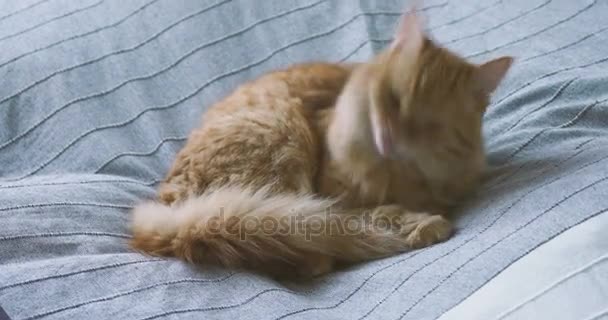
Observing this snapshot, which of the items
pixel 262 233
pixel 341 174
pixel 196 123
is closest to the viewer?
pixel 262 233

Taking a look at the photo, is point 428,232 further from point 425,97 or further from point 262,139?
point 262,139

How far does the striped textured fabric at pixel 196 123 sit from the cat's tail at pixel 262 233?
0.03 m

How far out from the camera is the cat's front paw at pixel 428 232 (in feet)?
4.26

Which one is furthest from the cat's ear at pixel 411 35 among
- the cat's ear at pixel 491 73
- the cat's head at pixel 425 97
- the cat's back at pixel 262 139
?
the cat's back at pixel 262 139

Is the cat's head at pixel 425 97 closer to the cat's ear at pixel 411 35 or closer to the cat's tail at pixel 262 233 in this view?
the cat's ear at pixel 411 35

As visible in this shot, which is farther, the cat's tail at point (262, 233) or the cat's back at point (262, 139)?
the cat's back at point (262, 139)

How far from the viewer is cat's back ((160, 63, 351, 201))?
1.39 meters

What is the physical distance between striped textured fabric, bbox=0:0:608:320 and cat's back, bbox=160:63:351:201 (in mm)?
189

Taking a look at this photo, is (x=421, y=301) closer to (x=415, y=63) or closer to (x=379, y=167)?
(x=379, y=167)

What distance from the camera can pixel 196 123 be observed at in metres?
1.79

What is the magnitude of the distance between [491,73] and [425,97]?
0.15 meters

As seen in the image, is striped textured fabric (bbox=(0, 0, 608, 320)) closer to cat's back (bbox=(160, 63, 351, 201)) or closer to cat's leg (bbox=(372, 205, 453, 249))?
cat's leg (bbox=(372, 205, 453, 249))

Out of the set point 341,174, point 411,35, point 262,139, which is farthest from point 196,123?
point 411,35

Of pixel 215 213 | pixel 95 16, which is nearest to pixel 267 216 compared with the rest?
pixel 215 213
